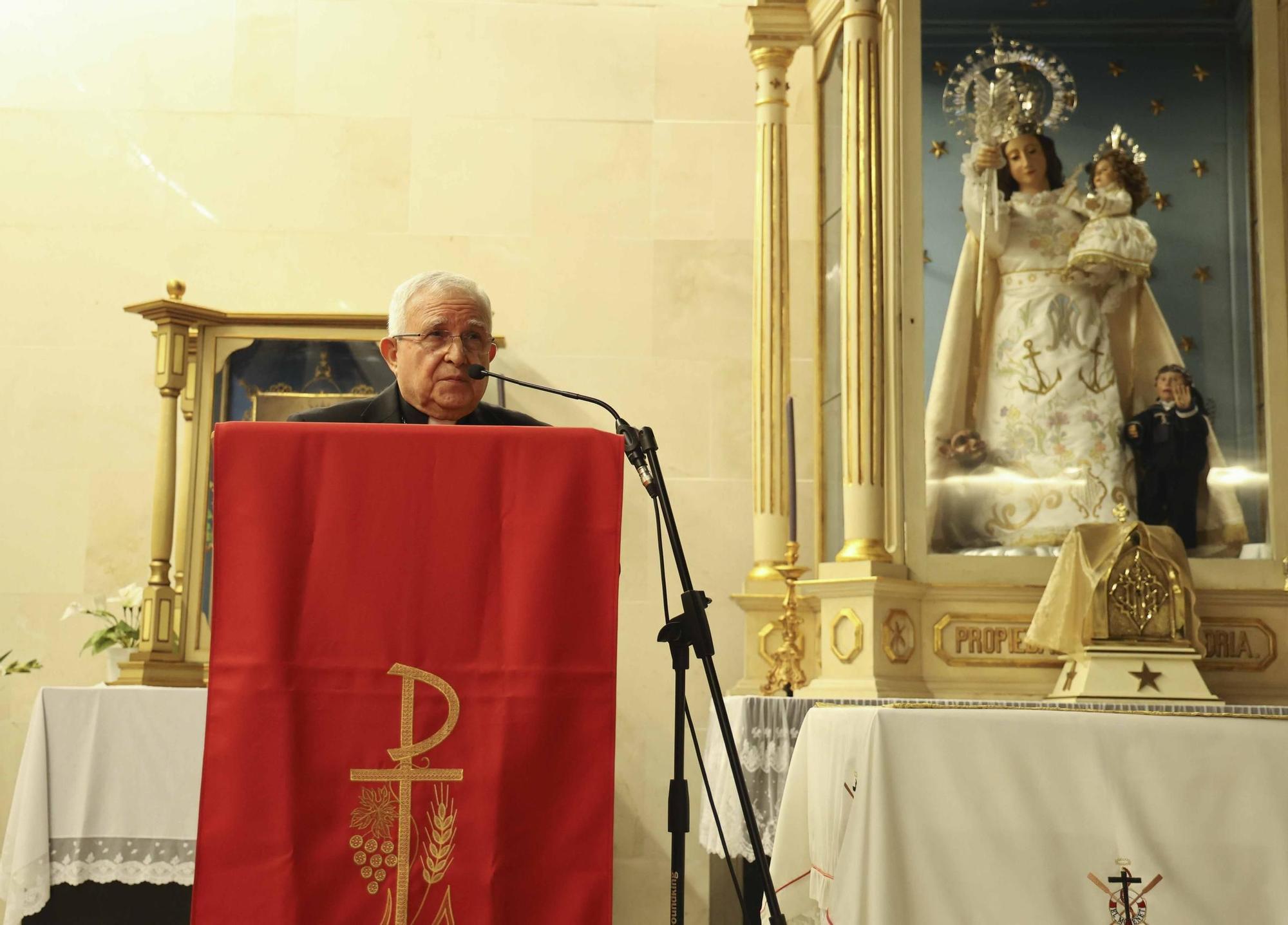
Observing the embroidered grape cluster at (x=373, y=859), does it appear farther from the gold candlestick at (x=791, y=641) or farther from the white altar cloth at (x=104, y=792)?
the gold candlestick at (x=791, y=641)

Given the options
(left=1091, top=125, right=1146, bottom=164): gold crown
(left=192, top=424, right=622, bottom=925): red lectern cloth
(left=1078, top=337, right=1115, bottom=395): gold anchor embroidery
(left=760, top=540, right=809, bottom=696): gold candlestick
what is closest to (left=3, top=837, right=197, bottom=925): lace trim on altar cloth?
(left=760, top=540, right=809, bottom=696): gold candlestick

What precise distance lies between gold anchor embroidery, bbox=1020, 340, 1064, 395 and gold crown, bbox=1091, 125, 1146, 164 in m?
0.71

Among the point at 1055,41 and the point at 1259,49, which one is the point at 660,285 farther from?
the point at 1259,49

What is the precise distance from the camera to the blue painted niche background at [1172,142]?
4496 millimetres

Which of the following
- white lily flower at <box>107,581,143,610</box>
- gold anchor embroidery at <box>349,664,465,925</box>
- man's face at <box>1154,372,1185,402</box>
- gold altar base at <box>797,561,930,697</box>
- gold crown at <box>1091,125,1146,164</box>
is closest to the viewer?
gold anchor embroidery at <box>349,664,465,925</box>

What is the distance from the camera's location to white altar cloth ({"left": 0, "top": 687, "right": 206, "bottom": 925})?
12.9 feet

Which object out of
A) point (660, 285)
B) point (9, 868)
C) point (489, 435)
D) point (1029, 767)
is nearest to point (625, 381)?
point (660, 285)

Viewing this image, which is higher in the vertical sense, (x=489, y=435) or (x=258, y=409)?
(x=258, y=409)

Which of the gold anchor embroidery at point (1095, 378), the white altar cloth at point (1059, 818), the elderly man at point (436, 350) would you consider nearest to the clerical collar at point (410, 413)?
the elderly man at point (436, 350)

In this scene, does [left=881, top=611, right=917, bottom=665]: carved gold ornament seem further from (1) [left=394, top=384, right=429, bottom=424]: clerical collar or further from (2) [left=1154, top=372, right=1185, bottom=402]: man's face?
(1) [left=394, top=384, right=429, bottom=424]: clerical collar

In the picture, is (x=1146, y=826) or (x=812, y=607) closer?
(x=1146, y=826)

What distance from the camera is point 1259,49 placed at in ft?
14.9

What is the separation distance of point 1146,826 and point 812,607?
2.17 meters

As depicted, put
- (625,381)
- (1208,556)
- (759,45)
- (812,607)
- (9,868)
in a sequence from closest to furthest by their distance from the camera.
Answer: (9,868) → (1208,556) → (812,607) → (759,45) → (625,381)
